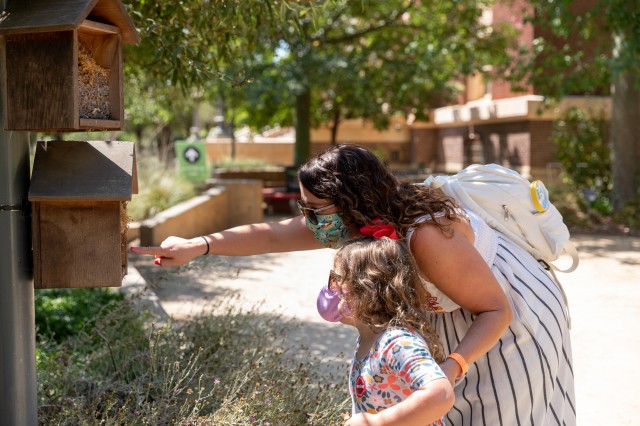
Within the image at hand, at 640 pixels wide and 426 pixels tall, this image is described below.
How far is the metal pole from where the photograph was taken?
2588mm

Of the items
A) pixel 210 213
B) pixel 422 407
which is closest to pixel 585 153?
pixel 210 213

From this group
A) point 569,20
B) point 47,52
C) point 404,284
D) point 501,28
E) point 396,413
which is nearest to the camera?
point 396,413

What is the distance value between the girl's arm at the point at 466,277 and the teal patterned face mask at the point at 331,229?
263 millimetres

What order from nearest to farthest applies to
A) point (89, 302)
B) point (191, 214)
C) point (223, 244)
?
1. point (223, 244)
2. point (89, 302)
3. point (191, 214)

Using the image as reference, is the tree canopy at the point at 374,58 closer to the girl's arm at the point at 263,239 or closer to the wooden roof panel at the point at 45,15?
the girl's arm at the point at 263,239

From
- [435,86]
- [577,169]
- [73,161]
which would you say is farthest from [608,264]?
[435,86]

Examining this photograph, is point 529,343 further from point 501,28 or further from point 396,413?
point 501,28

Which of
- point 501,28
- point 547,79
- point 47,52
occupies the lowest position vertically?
point 47,52

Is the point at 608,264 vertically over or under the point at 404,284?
under

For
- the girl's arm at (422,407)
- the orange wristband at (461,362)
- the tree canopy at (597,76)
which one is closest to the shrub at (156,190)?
the tree canopy at (597,76)

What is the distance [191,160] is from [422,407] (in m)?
13.9

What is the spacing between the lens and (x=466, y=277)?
235 centimetres

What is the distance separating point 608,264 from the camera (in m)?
10.3

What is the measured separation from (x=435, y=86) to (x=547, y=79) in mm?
4808
